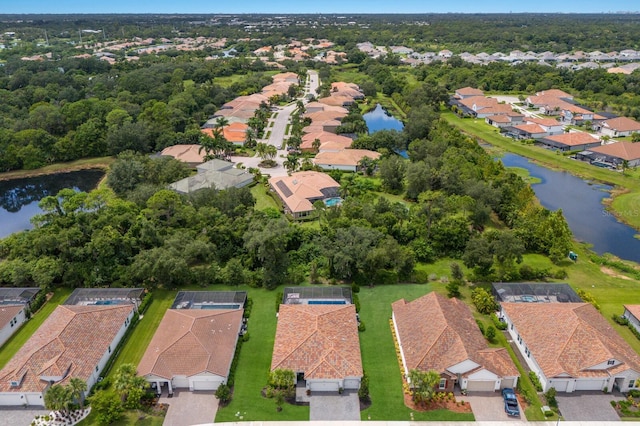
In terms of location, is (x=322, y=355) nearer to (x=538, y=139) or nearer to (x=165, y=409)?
(x=165, y=409)

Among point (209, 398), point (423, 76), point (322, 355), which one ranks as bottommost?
point (209, 398)

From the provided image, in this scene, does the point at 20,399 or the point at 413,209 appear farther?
the point at 413,209

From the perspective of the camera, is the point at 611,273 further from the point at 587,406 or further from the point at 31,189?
the point at 31,189

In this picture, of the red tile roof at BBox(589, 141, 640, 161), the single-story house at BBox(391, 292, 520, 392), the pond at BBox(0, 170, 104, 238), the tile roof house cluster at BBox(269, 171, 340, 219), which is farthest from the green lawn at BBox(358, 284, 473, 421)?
the red tile roof at BBox(589, 141, 640, 161)

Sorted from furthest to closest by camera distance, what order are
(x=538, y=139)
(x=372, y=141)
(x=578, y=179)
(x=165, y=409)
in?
(x=538, y=139)
(x=372, y=141)
(x=578, y=179)
(x=165, y=409)

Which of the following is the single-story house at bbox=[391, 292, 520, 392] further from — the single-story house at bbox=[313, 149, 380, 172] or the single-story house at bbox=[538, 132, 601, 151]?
the single-story house at bbox=[538, 132, 601, 151]

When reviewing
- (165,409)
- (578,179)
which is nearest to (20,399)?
(165,409)
